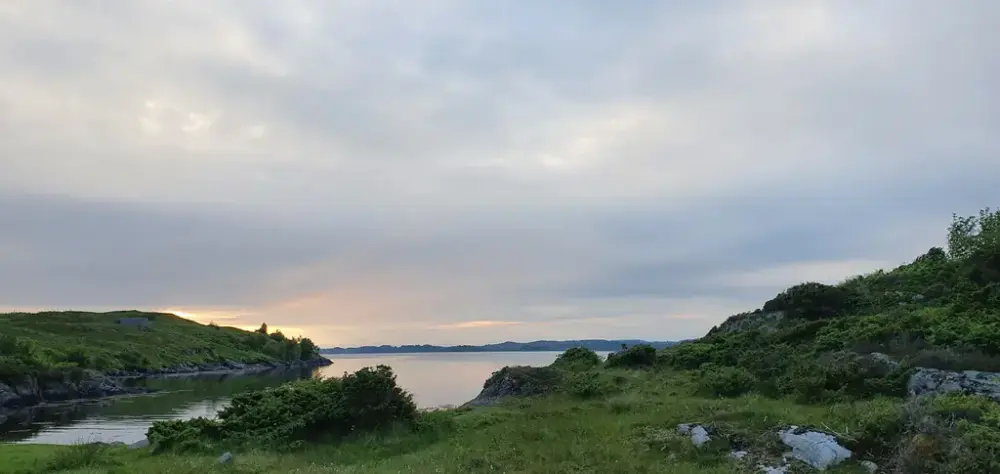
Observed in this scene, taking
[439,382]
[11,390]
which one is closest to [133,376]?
[11,390]

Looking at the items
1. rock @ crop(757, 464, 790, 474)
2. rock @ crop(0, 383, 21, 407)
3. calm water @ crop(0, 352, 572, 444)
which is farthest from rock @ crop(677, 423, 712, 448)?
rock @ crop(0, 383, 21, 407)

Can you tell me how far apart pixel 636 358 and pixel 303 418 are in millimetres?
21431

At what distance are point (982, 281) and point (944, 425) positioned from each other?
66.2 feet

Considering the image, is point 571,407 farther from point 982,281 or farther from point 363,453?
point 982,281

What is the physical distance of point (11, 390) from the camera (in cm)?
6000

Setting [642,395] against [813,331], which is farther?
[813,331]

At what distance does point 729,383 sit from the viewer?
24.1 meters

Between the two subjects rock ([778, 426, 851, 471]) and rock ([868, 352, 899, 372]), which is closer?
rock ([778, 426, 851, 471])

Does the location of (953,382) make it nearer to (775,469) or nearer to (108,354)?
(775,469)

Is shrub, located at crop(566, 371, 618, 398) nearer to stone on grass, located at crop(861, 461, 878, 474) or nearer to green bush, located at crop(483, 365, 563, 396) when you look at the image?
green bush, located at crop(483, 365, 563, 396)

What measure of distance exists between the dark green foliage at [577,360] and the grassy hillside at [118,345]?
57.8 meters

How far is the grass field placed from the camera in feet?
48.8

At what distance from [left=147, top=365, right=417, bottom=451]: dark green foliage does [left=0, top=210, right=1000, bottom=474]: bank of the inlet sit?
0.05m

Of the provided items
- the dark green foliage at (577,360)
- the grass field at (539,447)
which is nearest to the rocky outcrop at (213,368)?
the dark green foliage at (577,360)
